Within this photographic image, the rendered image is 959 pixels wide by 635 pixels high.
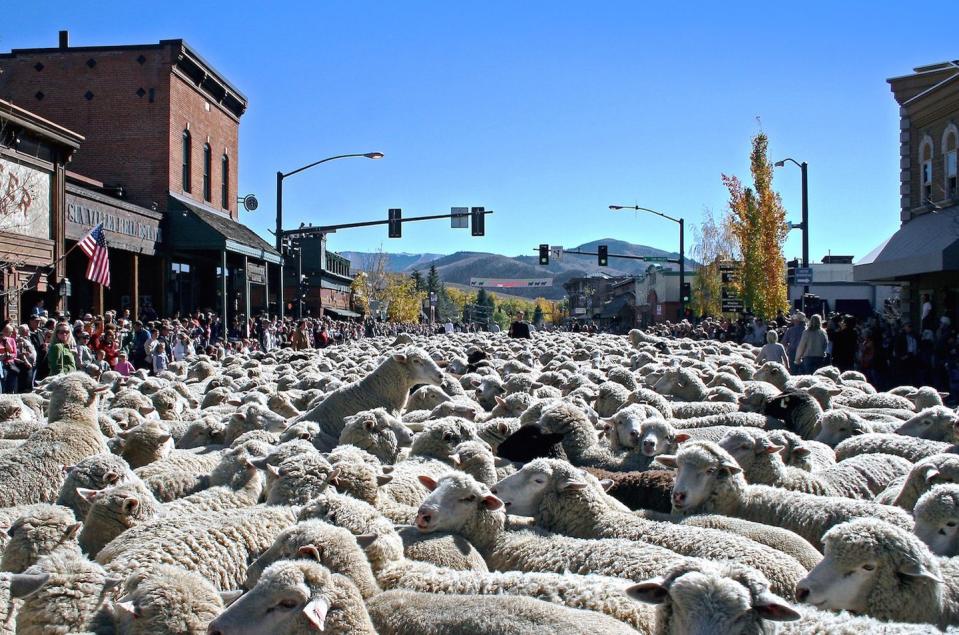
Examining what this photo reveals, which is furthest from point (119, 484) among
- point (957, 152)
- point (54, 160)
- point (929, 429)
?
point (957, 152)

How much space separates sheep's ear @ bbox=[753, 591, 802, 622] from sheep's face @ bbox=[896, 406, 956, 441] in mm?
5830

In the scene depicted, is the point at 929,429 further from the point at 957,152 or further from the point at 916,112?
the point at 916,112

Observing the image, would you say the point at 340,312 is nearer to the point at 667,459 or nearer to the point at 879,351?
the point at 879,351

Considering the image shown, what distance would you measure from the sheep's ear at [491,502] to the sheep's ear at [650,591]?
5.58 feet

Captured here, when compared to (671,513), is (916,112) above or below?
above

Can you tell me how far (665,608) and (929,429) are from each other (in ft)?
19.8

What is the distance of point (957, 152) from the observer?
981 inches

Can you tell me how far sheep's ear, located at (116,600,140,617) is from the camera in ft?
11.0

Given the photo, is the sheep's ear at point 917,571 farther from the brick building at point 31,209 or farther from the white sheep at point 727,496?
the brick building at point 31,209

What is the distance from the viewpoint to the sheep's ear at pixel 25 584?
3547mm

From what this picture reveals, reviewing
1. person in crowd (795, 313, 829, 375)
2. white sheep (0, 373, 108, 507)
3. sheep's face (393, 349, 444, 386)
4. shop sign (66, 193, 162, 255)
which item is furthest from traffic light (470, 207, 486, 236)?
white sheep (0, 373, 108, 507)

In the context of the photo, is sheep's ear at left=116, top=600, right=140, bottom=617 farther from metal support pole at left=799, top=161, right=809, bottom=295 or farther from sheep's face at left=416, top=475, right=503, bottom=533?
metal support pole at left=799, top=161, right=809, bottom=295

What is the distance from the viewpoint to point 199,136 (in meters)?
36.3

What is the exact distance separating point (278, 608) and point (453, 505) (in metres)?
1.74
